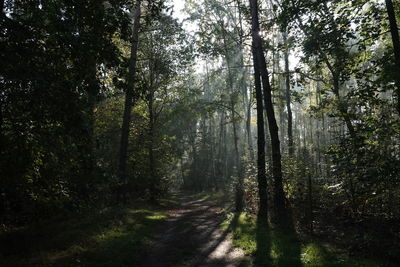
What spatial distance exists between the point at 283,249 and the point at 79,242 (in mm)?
6359

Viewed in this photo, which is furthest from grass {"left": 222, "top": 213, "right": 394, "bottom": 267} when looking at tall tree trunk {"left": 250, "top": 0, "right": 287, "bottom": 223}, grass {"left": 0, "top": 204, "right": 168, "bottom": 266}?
grass {"left": 0, "top": 204, "right": 168, "bottom": 266}

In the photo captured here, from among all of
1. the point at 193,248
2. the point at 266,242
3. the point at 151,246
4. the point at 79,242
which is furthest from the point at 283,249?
the point at 79,242

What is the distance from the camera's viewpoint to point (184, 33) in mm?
23906

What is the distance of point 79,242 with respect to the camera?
9.77 meters

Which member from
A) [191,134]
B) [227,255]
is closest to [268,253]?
[227,255]

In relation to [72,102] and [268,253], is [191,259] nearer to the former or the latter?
[268,253]

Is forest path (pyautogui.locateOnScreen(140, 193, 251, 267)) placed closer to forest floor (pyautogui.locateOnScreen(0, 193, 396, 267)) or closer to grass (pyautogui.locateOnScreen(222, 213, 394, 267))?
forest floor (pyautogui.locateOnScreen(0, 193, 396, 267))

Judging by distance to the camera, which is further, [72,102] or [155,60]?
[155,60]

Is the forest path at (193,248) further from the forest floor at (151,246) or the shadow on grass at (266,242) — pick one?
the shadow on grass at (266,242)

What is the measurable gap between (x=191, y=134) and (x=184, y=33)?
3380cm

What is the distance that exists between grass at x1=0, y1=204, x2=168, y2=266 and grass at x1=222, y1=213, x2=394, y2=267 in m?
3.54

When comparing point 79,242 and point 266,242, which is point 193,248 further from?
point 79,242

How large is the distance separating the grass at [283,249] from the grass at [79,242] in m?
3.54

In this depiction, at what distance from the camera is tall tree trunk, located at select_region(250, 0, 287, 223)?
13.5 m
